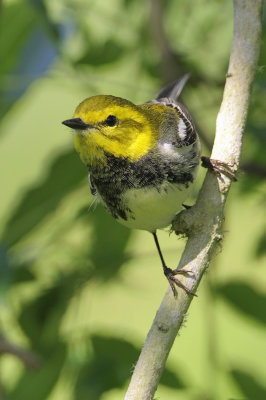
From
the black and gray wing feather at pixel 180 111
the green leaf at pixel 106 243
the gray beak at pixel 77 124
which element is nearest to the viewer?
the gray beak at pixel 77 124

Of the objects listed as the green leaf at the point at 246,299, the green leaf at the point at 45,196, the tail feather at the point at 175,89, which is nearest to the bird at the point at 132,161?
the green leaf at the point at 45,196

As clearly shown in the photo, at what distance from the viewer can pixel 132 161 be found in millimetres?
2174

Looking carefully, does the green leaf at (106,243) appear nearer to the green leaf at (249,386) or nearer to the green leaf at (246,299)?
the green leaf at (246,299)

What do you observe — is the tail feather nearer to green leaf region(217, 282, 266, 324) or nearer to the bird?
the bird

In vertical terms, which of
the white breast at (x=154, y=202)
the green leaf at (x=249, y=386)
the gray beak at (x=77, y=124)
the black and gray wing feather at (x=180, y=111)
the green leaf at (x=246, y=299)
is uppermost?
the black and gray wing feather at (x=180, y=111)

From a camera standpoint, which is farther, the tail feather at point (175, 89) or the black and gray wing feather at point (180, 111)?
the tail feather at point (175, 89)

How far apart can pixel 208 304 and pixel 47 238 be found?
63 cm

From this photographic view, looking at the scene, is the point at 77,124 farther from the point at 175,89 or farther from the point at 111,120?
the point at 175,89

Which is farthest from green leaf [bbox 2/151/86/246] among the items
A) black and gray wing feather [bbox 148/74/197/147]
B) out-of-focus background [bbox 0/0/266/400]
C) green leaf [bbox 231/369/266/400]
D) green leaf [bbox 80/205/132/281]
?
green leaf [bbox 231/369/266/400]

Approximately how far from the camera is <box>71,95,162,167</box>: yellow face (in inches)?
81.8

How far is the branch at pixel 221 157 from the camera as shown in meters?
1.72

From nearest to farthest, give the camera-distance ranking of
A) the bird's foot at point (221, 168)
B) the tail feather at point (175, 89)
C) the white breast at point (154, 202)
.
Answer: the bird's foot at point (221, 168)
the white breast at point (154, 202)
the tail feather at point (175, 89)

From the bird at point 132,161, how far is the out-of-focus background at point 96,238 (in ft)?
0.73

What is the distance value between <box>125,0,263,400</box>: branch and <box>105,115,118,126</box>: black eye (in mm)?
352
